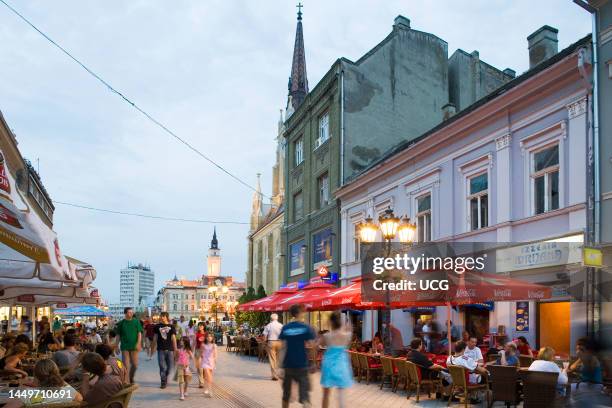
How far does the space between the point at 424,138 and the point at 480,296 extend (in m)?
9.76

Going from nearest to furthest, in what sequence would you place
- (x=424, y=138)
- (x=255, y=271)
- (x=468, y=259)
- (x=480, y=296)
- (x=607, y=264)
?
1. (x=480, y=296)
2. (x=607, y=264)
3. (x=468, y=259)
4. (x=424, y=138)
5. (x=255, y=271)

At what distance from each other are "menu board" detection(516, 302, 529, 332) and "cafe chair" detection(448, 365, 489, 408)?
501 centimetres

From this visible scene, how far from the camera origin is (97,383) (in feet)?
23.6

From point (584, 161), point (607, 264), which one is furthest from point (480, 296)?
point (584, 161)

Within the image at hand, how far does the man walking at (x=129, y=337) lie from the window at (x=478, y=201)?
10294mm

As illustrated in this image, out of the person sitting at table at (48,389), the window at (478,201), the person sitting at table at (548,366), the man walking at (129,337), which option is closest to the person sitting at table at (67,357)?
the man walking at (129,337)

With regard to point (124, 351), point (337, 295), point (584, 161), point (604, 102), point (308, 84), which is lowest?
point (124, 351)

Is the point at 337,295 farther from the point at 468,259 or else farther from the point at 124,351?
the point at 124,351

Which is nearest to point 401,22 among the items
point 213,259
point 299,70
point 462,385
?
point 462,385

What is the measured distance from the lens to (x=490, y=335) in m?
17.5

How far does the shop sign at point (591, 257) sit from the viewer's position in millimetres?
13131

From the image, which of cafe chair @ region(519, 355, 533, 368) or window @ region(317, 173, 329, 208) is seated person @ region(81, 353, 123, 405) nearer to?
cafe chair @ region(519, 355, 533, 368)

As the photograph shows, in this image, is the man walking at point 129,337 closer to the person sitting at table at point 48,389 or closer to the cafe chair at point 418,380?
the cafe chair at point 418,380

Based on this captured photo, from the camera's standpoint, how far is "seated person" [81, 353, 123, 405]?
7.10m
